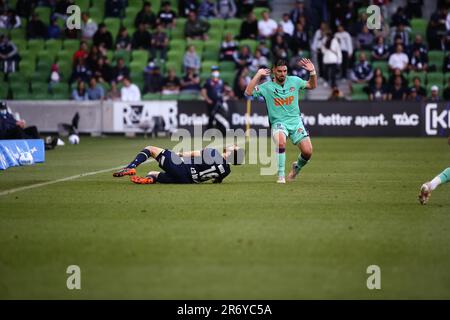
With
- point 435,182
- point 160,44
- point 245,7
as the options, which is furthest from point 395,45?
point 435,182

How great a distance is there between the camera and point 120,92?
113 ft

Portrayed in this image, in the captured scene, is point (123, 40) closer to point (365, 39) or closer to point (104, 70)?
point (104, 70)

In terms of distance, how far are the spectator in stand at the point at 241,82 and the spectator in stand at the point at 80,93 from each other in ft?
17.5

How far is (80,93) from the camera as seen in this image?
3400cm

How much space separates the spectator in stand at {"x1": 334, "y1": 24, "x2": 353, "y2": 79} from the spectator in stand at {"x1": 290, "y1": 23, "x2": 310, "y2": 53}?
1416 millimetres

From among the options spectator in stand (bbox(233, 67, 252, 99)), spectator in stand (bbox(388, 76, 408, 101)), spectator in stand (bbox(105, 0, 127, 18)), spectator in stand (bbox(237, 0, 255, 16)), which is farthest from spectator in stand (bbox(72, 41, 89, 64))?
spectator in stand (bbox(388, 76, 408, 101))

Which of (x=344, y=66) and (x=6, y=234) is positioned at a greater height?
(x=344, y=66)

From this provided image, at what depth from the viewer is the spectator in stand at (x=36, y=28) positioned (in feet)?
123

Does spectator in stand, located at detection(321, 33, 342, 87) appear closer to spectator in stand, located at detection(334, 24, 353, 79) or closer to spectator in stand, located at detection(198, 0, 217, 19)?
spectator in stand, located at detection(334, 24, 353, 79)

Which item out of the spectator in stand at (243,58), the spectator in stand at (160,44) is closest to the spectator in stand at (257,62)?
the spectator in stand at (243,58)

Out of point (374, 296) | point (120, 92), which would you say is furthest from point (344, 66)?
point (374, 296)

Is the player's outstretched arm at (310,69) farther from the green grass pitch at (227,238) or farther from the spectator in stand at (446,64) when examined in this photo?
the spectator in stand at (446,64)

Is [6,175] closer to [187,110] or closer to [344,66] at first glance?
[187,110]
